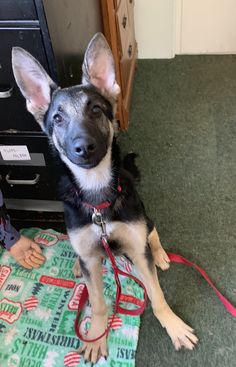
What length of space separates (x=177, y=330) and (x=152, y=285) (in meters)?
0.19

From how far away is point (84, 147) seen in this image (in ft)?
3.68

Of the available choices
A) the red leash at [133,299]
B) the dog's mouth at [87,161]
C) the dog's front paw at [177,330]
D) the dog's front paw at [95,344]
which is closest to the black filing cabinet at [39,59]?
the dog's mouth at [87,161]

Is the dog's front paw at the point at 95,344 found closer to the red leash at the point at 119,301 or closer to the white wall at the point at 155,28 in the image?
the red leash at the point at 119,301

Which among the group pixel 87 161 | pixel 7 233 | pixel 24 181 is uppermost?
pixel 87 161

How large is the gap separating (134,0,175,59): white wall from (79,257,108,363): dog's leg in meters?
1.80

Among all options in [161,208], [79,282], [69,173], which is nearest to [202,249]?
[161,208]

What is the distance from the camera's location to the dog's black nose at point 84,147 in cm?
112

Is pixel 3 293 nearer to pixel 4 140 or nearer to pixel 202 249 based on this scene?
pixel 4 140

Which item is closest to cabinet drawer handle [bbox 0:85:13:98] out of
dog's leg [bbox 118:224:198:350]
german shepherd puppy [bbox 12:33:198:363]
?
german shepherd puppy [bbox 12:33:198:363]

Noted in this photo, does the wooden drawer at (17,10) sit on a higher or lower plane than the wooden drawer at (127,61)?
higher

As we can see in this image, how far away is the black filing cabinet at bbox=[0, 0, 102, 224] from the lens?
1.29 meters

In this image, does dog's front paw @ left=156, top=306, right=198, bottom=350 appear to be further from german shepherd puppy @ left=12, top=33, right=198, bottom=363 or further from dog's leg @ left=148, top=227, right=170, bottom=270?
dog's leg @ left=148, top=227, right=170, bottom=270

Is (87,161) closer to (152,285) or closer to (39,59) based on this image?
(39,59)

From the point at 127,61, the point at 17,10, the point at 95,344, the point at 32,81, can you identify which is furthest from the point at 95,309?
the point at 127,61
